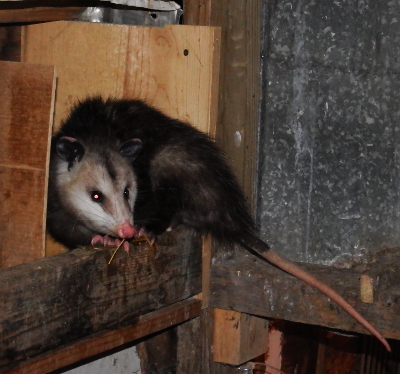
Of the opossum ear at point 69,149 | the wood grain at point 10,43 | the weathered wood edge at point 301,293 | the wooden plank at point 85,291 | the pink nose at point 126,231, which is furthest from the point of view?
the wood grain at point 10,43

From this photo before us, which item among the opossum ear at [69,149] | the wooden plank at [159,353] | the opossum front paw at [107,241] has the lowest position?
the wooden plank at [159,353]

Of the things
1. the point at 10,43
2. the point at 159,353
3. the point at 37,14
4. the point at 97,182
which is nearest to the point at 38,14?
the point at 37,14

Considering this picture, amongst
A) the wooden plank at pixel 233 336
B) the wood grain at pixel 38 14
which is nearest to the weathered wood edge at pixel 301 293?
the wooden plank at pixel 233 336

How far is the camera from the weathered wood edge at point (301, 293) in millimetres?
2000

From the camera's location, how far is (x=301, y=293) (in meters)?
2.13

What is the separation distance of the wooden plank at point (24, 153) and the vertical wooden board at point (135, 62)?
359 millimetres

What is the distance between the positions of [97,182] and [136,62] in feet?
1.29

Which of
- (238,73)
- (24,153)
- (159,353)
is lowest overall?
(159,353)

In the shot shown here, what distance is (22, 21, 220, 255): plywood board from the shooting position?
7.21 ft

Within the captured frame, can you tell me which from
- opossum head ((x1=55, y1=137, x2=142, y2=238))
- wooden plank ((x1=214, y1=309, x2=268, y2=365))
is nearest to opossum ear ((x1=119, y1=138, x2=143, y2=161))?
opossum head ((x1=55, y1=137, x2=142, y2=238))

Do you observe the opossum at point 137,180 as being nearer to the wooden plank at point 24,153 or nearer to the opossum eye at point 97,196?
the opossum eye at point 97,196

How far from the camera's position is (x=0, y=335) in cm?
149

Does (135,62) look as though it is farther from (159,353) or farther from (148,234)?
(159,353)

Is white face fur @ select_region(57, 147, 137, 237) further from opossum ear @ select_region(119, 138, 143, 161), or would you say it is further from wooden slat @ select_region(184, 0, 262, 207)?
wooden slat @ select_region(184, 0, 262, 207)
